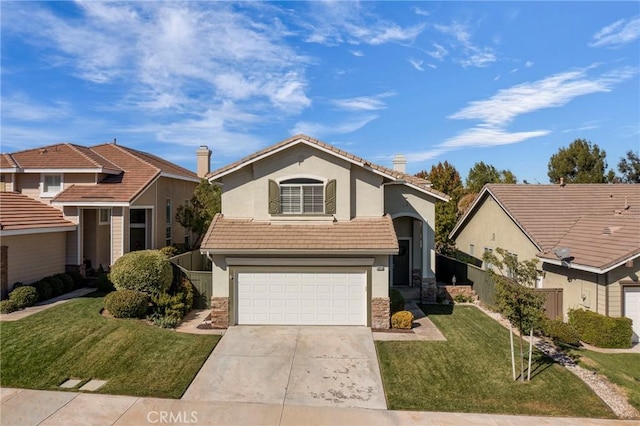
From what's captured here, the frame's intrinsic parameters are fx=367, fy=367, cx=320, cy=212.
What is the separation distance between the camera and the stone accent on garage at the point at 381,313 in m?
12.9

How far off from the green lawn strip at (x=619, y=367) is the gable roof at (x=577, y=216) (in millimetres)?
2733

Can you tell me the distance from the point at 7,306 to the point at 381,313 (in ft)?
43.9

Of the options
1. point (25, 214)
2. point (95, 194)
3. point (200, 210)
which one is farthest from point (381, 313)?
point (25, 214)

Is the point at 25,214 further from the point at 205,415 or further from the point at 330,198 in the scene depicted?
the point at 205,415

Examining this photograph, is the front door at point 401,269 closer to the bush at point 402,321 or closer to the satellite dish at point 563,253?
the bush at point 402,321

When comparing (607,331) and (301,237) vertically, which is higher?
(301,237)

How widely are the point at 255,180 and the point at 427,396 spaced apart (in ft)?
30.7

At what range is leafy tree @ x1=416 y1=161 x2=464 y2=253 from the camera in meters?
22.6

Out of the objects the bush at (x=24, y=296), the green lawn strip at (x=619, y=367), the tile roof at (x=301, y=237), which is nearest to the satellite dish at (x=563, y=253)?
the green lawn strip at (x=619, y=367)

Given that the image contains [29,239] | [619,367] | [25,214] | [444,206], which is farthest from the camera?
[444,206]

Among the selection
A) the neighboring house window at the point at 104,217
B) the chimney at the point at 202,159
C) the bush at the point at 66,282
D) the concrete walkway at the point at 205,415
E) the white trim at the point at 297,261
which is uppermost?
the chimney at the point at 202,159

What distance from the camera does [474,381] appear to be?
948 cm

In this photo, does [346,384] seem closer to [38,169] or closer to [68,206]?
[68,206]

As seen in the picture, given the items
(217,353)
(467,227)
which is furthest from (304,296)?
(467,227)
